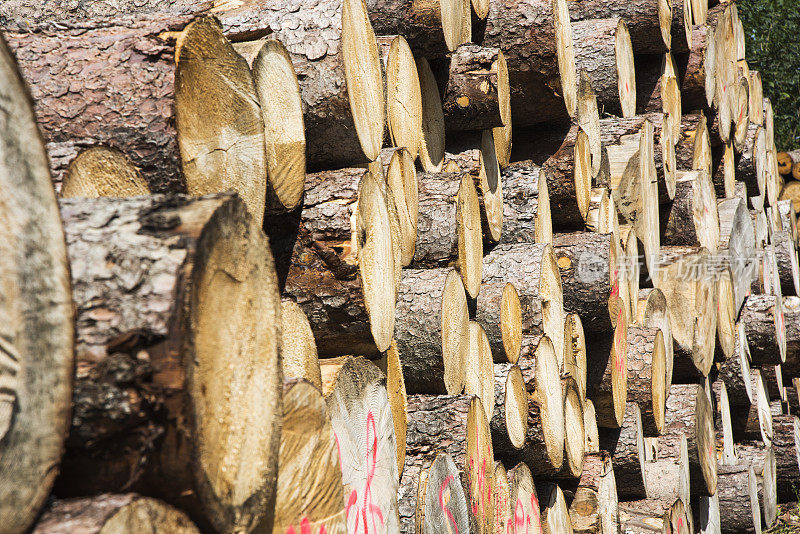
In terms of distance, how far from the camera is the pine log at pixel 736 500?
507 centimetres

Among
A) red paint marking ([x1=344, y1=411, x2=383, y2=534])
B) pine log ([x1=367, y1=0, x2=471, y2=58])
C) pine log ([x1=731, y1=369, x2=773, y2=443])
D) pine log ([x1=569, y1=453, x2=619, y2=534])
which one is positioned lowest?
pine log ([x1=731, y1=369, x2=773, y2=443])

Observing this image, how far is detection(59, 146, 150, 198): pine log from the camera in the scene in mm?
1059

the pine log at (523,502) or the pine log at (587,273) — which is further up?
the pine log at (587,273)

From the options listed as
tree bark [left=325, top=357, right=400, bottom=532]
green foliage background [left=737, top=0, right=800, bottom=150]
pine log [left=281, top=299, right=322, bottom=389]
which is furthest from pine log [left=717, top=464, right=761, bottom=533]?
green foliage background [left=737, top=0, right=800, bottom=150]

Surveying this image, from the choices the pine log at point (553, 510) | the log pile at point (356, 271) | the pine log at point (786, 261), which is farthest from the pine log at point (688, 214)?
the pine log at point (786, 261)

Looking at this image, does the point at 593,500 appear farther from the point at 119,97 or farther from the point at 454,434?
the point at 119,97

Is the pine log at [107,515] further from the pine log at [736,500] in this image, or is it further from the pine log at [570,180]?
the pine log at [736,500]

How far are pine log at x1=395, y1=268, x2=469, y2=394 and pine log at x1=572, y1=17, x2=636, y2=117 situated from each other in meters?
1.95

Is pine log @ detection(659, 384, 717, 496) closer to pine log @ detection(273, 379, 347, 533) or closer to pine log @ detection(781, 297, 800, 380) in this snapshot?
pine log @ detection(781, 297, 800, 380)

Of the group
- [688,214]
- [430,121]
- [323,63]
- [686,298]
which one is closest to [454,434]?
[323,63]

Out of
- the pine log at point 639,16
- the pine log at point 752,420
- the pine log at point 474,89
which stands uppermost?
the pine log at point 639,16

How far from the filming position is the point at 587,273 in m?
3.25

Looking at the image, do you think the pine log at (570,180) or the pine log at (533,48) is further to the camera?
the pine log at (570,180)

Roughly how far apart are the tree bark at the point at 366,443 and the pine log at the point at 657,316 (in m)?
2.64
